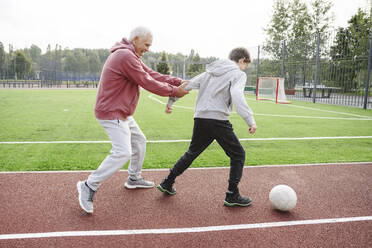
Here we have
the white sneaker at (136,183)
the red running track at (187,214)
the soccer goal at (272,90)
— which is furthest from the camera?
the soccer goal at (272,90)

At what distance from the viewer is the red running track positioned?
9.84 feet

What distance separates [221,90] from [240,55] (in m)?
0.49

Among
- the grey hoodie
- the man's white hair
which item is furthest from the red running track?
the man's white hair

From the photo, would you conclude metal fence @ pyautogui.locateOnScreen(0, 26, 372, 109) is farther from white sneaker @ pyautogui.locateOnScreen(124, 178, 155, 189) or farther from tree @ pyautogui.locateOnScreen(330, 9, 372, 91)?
white sneaker @ pyautogui.locateOnScreen(124, 178, 155, 189)

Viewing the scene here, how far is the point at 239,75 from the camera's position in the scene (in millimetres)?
3529

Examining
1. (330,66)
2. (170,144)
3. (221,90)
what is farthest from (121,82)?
(330,66)

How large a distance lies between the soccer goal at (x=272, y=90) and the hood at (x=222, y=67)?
1683cm

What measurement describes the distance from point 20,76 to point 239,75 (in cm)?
5599

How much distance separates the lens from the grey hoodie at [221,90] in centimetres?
350

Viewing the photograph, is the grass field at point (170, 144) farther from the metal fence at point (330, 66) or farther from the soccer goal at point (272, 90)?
the soccer goal at point (272, 90)

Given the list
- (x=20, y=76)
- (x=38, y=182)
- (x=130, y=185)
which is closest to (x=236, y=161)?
(x=130, y=185)

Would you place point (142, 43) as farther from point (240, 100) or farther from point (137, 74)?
point (240, 100)

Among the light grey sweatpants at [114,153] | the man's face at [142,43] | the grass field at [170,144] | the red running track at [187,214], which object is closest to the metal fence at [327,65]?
the grass field at [170,144]

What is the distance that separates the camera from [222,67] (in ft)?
11.7
